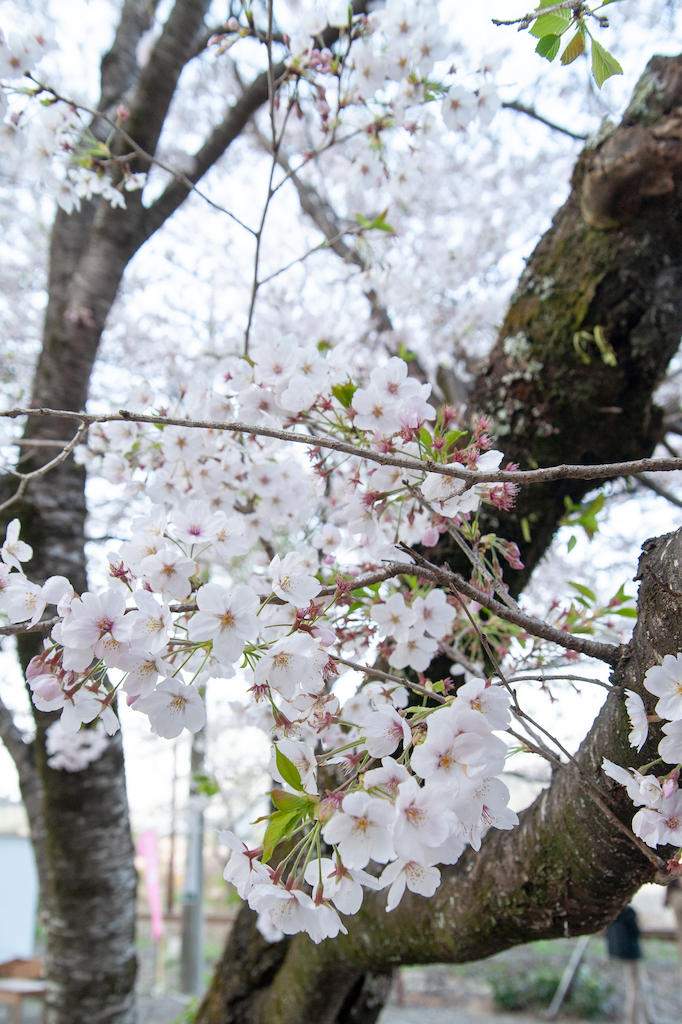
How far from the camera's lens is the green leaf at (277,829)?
2.07 feet

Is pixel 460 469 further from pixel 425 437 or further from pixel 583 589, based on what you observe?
pixel 583 589

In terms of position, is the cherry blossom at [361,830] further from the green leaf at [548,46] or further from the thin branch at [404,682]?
the green leaf at [548,46]

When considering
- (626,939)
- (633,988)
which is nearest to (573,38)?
(626,939)

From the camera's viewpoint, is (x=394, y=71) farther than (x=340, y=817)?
Yes

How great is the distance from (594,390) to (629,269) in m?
0.29

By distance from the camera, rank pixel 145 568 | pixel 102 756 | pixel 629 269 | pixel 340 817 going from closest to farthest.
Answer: pixel 340 817
pixel 145 568
pixel 629 269
pixel 102 756

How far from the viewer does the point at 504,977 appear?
272 inches

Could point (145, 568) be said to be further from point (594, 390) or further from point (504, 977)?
point (504, 977)

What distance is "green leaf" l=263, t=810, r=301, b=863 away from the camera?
632 mm

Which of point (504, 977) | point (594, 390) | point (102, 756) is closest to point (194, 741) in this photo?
point (504, 977)

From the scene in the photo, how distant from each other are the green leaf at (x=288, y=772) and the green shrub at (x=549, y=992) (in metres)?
7.57

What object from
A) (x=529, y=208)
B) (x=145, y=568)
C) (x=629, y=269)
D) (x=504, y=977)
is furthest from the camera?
(x=504, y=977)

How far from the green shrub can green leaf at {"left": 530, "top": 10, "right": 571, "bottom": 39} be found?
7.98m

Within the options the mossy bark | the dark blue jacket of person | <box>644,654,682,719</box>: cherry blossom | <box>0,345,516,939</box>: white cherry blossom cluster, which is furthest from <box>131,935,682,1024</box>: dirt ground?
<box>644,654,682,719</box>: cherry blossom
